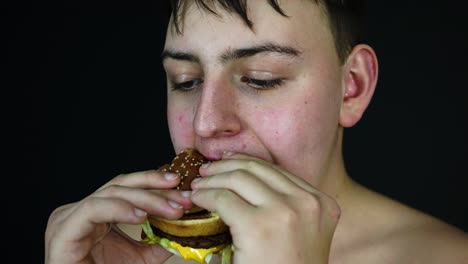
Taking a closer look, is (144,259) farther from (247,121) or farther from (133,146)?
(133,146)

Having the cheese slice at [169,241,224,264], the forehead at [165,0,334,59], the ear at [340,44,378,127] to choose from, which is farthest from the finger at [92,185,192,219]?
the ear at [340,44,378,127]

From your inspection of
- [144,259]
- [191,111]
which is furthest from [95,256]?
[191,111]

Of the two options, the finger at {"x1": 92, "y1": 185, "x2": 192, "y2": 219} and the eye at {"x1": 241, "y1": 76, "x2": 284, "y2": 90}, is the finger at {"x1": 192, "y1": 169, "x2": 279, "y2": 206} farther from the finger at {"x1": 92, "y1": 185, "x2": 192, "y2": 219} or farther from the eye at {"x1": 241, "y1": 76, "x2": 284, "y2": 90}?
the eye at {"x1": 241, "y1": 76, "x2": 284, "y2": 90}

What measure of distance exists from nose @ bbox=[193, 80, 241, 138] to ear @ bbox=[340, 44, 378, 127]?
57 cm

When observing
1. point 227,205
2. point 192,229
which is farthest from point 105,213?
point 227,205

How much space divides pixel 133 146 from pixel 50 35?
1.01m

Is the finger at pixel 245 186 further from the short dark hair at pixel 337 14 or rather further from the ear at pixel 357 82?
the ear at pixel 357 82

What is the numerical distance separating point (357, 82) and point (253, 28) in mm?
628

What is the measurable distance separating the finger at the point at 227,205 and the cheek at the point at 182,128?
0.56 meters

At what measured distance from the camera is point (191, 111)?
2559 millimetres

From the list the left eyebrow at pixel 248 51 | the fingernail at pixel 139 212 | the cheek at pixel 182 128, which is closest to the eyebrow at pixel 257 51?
the left eyebrow at pixel 248 51

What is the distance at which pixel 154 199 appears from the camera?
211cm

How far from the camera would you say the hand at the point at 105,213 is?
83.9 inches

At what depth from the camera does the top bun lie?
7.32ft
